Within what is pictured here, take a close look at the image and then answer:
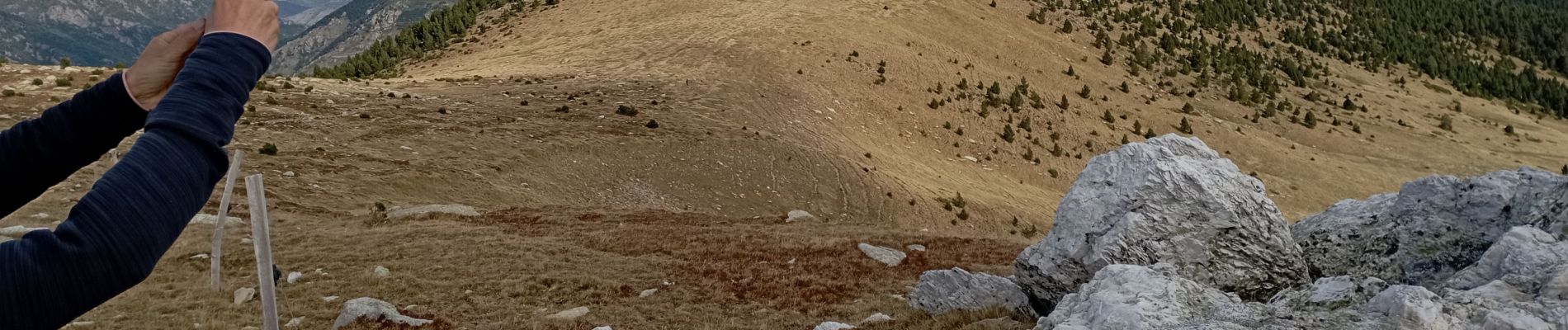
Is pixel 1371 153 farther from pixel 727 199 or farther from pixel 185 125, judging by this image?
pixel 185 125

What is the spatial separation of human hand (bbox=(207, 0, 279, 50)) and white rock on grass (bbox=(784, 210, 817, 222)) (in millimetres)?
27692

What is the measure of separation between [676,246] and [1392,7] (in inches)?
4524

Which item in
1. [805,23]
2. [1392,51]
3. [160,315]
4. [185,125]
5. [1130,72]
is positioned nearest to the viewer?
[185,125]

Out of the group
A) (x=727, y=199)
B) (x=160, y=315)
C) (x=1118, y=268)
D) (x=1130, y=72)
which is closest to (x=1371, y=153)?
(x=1130, y=72)

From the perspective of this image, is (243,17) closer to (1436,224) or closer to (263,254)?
(263,254)

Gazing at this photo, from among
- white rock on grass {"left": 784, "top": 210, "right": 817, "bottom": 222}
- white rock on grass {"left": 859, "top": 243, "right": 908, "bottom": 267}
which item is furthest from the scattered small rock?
white rock on grass {"left": 859, "top": 243, "right": 908, "bottom": 267}

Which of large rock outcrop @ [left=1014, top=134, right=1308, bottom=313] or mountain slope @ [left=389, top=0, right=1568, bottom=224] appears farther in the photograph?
mountain slope @ [left=389, top=0, right=1568, bottom=224]

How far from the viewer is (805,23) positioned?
5550 cm

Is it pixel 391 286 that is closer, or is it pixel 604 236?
pixel 391 286

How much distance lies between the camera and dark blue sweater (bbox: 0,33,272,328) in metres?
2.21

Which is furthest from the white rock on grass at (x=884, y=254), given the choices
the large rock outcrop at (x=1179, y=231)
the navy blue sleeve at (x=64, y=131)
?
the navy blue sleeve at (x=64, y=131)

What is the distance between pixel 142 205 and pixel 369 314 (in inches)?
557

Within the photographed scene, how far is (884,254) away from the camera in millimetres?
22500

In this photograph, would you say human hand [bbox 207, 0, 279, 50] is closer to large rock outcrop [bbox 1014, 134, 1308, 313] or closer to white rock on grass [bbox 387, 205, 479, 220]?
large rock outcrop [bbox 1014, 134, 1308, 313]
